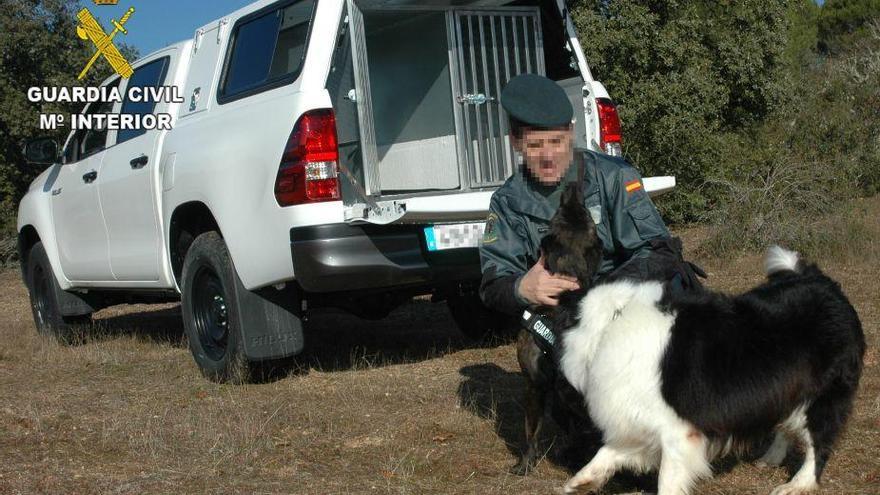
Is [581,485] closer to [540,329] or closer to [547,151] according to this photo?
[540,329]

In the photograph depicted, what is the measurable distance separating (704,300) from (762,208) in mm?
6855

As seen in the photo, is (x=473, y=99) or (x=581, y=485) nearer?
(x=581, y=485)

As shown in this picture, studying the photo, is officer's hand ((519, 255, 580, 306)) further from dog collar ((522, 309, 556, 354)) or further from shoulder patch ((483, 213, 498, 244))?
shoulder patch ((483, 213, 498, 244))

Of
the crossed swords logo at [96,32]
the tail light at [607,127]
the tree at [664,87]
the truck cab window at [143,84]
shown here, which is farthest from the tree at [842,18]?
the truck cab window at [143,84]

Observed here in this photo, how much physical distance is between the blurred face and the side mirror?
5066 mm

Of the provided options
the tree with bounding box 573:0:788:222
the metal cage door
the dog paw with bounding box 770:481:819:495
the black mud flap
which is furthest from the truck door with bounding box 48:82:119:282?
the tree with bounding box 573:0:788:222

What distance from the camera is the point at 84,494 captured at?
12.5 feet

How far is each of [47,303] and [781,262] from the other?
265 inches

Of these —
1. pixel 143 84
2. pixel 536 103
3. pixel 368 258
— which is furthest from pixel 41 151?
pixel 536 103

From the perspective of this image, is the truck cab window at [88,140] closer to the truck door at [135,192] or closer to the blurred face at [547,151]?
the truck door at [135,192]

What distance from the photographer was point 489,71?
6.72 m

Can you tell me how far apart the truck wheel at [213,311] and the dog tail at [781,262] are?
2.93m

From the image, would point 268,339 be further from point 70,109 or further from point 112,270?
point 70,109

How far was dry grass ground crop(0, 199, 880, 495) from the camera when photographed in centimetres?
390
